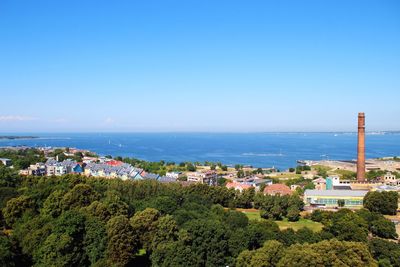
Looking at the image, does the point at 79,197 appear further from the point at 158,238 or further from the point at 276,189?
the point at 276,189

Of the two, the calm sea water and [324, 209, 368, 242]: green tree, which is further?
the calm sea water

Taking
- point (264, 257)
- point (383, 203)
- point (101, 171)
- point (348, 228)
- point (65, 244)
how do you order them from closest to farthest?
point (264, 257) < point (65, 244) < point (348, 228) < point (383, 203) < point (101, 171)

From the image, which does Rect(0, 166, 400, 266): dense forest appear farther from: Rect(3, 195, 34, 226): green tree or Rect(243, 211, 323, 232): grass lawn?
Rect(243, 211, 323, 232): grass lawn

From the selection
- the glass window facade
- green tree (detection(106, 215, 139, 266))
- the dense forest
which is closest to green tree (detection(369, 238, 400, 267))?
the dense forest

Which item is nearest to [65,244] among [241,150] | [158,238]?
[158,238]

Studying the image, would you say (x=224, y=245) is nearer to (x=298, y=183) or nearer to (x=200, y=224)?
(x=200, y=224)

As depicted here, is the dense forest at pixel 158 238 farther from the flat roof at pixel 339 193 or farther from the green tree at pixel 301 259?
the flat roof at pixel 339 193

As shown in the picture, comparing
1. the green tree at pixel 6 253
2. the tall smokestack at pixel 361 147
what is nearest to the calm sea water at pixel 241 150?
the tall smokestack at pixel 361 147

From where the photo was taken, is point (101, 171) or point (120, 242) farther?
point (101, 171)

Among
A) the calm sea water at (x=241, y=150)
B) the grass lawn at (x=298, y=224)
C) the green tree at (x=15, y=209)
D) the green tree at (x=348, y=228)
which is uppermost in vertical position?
the green tree at (x=15, y=209)
